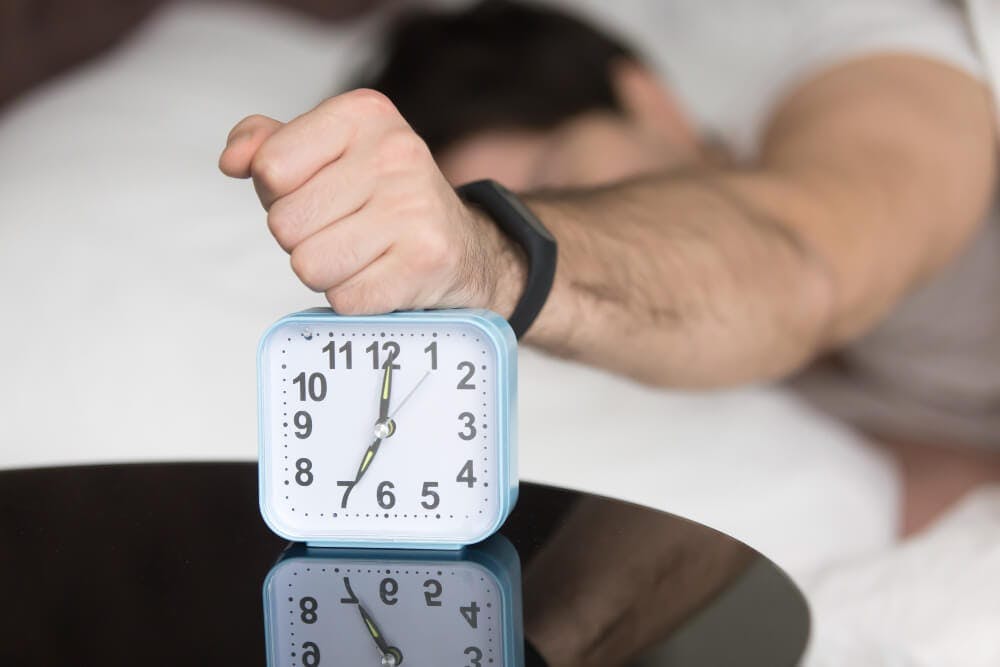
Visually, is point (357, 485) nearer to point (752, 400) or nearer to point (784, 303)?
point (784, 303)

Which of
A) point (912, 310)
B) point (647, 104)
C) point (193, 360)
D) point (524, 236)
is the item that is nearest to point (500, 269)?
point (524, 236)

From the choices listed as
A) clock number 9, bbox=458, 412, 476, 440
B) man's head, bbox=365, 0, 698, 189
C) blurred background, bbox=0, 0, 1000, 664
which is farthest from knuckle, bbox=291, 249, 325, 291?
man's head, bbox=365, 0, 698, 189

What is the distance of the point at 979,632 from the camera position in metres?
0.89

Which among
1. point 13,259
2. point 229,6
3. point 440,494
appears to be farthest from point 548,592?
point 229,6

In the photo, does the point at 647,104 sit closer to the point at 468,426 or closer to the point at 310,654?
the point at 468,426

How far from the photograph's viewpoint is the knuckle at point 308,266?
559 mm

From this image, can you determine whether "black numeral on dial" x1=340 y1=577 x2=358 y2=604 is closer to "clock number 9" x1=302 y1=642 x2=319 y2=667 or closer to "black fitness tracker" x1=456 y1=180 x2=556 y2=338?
"clock number 9" x1=302 y1=642 x2=319 y2=667

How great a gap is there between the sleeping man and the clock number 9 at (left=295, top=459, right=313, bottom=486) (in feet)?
0.34

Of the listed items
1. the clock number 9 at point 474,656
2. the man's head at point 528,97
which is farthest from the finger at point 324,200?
the man's head at point 528,97

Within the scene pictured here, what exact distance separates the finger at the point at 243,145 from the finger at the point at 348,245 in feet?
0.16

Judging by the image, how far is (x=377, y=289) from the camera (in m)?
0.57

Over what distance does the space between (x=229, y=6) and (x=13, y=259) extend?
2.54 feet

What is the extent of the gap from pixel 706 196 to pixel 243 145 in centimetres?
45

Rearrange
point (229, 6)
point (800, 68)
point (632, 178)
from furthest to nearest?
point (229, 6)
point (800, 68)
point (632, 178)
